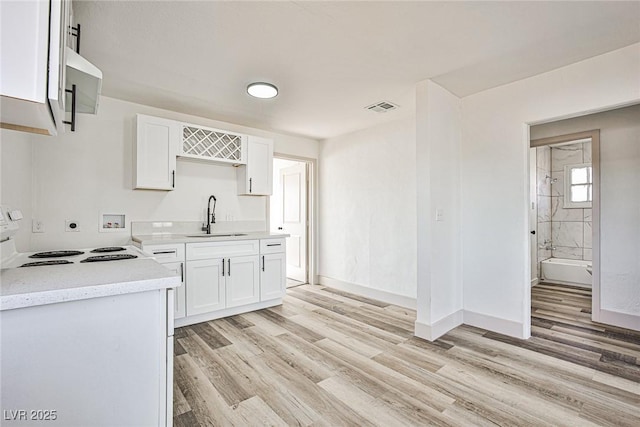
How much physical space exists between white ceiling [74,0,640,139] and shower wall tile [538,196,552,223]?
11.4ft

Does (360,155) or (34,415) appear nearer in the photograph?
(34,415)

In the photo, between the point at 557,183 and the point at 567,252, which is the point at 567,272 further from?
the point at 557,183

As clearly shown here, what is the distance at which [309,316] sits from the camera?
3.40m

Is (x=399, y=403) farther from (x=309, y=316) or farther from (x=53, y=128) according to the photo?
(x=53, y=128)

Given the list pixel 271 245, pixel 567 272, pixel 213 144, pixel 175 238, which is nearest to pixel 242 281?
pixel 271 245

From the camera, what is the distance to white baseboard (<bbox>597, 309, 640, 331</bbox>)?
9.51ft

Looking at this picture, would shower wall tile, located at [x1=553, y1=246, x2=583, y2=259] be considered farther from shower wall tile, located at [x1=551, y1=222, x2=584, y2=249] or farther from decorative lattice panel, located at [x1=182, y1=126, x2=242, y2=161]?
decorative lattice panel, located at [x1=182, y1=126, x2=242, y2=161]

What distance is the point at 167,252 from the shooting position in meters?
2.96

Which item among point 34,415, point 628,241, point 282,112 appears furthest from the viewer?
point 282,112

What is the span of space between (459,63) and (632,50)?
1.18 meters

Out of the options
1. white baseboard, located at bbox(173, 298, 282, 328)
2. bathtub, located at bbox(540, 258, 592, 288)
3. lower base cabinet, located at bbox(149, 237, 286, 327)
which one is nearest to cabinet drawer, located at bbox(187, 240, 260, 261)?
lower base cabinet, located at bbox(149, 237, 286, 327)

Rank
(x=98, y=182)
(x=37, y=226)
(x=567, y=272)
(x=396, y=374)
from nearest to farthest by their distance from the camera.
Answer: (x=396, y=374) → (x=37, y=226) → (x=98, y=182) → (x=567, y=272)

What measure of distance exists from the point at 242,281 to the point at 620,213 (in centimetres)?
400

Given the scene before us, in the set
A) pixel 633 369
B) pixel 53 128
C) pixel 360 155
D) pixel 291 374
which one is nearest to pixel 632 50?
pixel 633 369
